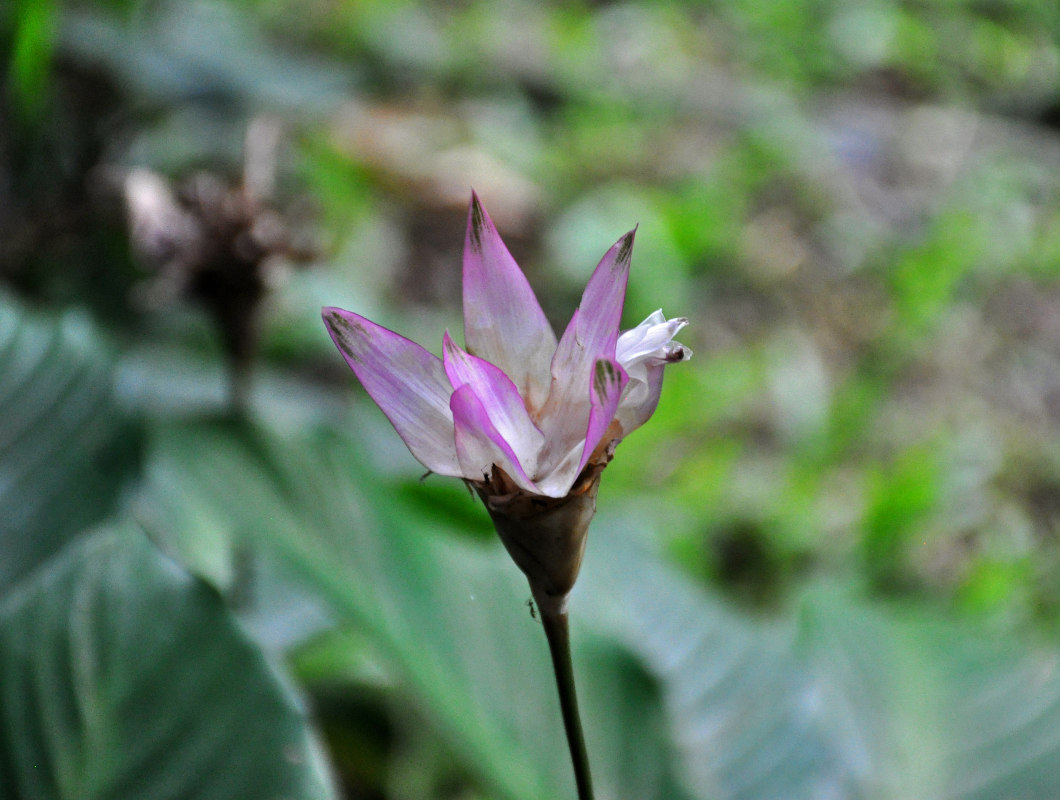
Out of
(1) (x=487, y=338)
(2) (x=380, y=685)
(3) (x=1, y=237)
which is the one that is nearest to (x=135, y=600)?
(1) (x=487, y=338)

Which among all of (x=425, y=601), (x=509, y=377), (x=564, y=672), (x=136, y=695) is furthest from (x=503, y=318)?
(x=425, y=601)

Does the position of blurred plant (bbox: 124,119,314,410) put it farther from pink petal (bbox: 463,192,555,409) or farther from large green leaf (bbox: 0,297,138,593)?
pink petal (bbox: 463,192,555,409)

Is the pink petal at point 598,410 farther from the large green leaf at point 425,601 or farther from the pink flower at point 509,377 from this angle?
the large green leaf at point 425,601

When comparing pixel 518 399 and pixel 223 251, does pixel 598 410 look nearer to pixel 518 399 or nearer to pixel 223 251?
pixel 518 399

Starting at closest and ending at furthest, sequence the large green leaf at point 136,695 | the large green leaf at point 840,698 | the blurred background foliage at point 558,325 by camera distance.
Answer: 1. the large green leaf at point 136,695
2. the blurred background foliage at point 558,325
3. the large green leaf at point 840,698

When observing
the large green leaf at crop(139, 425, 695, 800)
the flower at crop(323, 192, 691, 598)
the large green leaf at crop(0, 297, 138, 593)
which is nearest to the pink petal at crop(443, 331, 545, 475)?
the flower at crop(323, 192, 691, 598)

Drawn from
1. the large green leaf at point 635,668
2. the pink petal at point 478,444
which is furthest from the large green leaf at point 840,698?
the pink petal at point 478,444

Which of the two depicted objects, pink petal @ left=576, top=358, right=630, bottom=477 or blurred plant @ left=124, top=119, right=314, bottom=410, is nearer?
pink petal @ left=576, top=358, right=630, bottom=477

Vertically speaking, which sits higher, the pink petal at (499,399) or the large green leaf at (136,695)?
the pink petal at (499,399)
